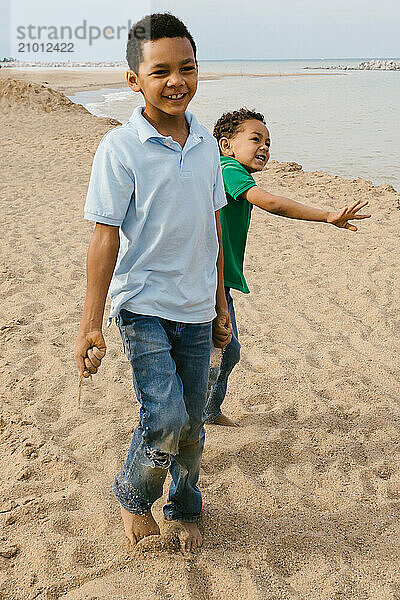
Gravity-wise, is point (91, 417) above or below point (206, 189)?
below

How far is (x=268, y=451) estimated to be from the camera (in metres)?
3.20

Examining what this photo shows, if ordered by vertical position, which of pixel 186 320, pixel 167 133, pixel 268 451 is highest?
pixel 167 133

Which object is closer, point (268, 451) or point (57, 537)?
point (57, 537)

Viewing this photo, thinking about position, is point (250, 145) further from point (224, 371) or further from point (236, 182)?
point (224, 371)

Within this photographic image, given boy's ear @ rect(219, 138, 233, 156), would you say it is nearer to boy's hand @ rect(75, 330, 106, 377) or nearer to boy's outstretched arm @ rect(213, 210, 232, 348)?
boy's outstretched arm @ rect(213, 210, 232, 348)

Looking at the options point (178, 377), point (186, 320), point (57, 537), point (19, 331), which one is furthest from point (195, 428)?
point (19, 331)

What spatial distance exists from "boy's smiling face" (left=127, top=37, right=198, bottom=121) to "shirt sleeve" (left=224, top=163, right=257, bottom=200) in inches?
24.6

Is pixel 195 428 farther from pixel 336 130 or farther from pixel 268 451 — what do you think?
pixel 336 130

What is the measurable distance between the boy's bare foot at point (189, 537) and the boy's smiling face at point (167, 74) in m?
1.55

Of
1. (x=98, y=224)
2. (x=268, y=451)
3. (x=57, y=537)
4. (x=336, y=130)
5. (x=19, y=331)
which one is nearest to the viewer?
(x=98, y=224)

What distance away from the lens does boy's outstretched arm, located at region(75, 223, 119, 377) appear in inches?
81.7

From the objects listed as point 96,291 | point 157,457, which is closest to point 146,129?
point 96,291

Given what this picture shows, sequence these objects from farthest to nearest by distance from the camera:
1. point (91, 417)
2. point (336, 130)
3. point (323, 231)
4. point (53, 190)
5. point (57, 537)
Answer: point (336, 130), point (53, 190), point (323, 231), point (91, 417), point (57, 537)

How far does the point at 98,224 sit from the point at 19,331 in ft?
8.77
